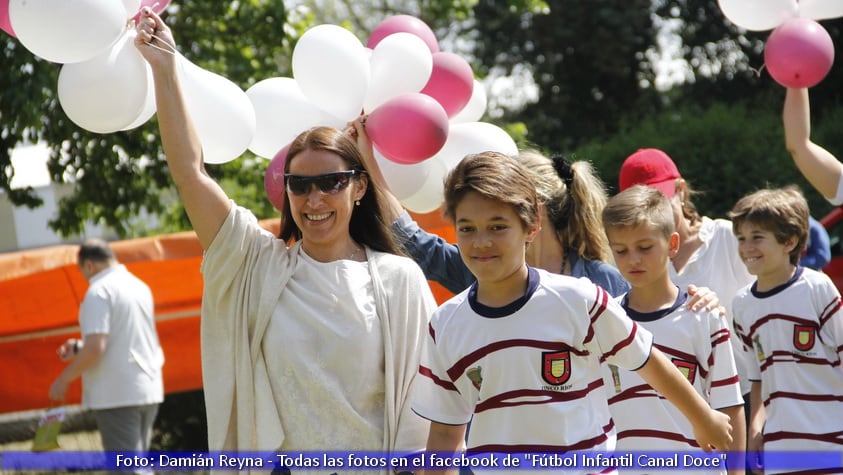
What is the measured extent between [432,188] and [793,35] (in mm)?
1538

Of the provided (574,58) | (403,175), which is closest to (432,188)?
(403,175)

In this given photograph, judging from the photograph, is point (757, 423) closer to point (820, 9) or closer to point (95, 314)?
point (820, 9)

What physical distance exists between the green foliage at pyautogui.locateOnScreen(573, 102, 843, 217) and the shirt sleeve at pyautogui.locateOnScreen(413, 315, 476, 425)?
8.29 m

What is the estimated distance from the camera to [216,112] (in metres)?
3.03

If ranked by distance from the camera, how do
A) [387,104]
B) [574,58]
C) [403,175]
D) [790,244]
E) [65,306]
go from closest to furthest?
[387,104], [403,175], [790,244], [65,306], [574,58]

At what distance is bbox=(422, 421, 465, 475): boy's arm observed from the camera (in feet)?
9.04

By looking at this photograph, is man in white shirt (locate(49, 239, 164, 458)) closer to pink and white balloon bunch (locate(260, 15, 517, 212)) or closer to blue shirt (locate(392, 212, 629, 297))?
pink and white balloon bunch (locate(260, 15, 517, 212))

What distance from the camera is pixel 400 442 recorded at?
2812mm

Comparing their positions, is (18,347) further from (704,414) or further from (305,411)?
(704,414)

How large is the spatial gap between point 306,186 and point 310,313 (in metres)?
0.37

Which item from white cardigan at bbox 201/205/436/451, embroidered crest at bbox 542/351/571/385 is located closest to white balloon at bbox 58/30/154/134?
white cardigan at bbox 201/205/436/451

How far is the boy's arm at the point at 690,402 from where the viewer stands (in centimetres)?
270

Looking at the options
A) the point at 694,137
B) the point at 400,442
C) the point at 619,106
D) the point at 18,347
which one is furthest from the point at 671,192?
the point at 619,106

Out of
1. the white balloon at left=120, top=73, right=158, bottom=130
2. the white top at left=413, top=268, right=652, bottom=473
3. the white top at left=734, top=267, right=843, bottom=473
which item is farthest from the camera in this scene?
the white top at left=734, top=267, right=843, bottom=473
